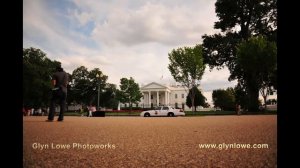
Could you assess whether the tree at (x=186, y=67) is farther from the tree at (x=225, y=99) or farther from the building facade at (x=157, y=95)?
the tree at (x=225, y=99)

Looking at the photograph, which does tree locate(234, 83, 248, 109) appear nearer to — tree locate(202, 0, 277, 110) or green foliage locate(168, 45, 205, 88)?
tree locate(202, 0, 277, 110)

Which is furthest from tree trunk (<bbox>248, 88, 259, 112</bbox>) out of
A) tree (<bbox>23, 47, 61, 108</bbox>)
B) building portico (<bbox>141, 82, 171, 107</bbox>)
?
tree (<bbox>23, 47, 61, 108</bbox>)

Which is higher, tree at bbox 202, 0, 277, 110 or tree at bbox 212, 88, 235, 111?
tree at bbox 202, 0, 277, 110

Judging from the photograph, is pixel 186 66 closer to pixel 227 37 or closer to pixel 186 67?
pixel 186 67

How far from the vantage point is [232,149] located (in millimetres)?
3262

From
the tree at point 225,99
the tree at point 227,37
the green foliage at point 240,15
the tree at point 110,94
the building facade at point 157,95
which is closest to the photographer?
the tree at point 110,94

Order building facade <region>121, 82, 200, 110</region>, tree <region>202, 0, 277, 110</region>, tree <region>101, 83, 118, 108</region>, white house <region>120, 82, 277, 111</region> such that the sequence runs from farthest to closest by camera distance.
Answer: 1. building facade <region>121, 82, 200, 110</region>
2. white house <region>120, 82, 277, 111</region>
3. tree <region>202, 0, 277, 110</region>
4. tree <region>101, 83, 118, 108</region>

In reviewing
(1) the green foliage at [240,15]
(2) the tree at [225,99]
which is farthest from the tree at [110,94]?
(2) the tree at [225,99]

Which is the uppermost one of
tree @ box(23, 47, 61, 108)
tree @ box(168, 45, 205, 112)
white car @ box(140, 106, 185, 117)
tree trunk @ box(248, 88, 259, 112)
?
tree @ box(168, 45, 205, 112)

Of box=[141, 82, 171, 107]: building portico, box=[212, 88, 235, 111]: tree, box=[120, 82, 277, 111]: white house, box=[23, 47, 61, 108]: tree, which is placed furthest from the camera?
box=[212, 88, 235, 111]: tree
